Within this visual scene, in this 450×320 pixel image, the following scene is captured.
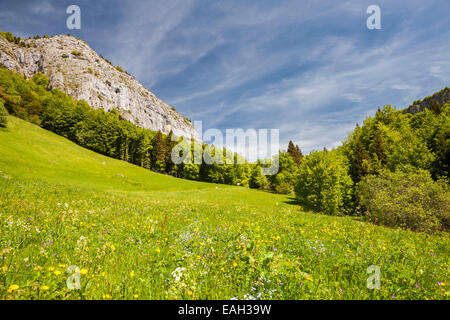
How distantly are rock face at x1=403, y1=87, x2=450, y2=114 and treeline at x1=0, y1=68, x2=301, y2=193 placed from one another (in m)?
49.1

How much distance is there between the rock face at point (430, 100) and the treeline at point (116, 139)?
161 feet

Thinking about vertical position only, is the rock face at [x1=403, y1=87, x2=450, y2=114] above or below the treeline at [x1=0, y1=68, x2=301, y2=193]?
above

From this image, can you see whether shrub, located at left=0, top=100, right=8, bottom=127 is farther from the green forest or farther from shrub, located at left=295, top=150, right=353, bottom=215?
shrub, located at left=295, top=150, right=353, bottom=215

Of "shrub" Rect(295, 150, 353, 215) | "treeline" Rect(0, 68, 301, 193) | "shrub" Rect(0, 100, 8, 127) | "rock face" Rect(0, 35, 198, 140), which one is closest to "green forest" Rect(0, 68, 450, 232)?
"shrub" Rect(0, 100, 8, 127)

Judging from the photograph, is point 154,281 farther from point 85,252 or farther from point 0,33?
point 0,33

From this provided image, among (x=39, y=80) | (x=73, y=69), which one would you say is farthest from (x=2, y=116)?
(x=73, y=69)

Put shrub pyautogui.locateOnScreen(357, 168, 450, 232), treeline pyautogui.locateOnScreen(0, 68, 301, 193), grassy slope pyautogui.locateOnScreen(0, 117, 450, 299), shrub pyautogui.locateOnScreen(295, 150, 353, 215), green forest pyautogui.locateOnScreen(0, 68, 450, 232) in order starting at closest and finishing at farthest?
grassy slope pyautogui.locateOnScreen(0, 117, 450, 299) < shrub pyautogui.locateOnScreen(357, 168, 450, 232) < green forest pyautogui.locateOnScreen(0, 68, 450, 232) < shrub pyautogui.locateOnScreen(295, 150, 353, 215) < treeline pyautogui.locateOnScreen(0, 68, 301, 193)

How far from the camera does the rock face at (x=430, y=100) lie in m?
64.4

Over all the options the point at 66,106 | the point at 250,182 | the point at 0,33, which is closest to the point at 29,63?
the point at 0,33

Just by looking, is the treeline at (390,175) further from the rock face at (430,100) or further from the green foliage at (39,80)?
→ the green foliage at (39,80)

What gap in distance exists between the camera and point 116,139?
84.7 m

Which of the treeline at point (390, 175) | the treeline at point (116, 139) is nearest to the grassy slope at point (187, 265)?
the treeline at point (390, 175)

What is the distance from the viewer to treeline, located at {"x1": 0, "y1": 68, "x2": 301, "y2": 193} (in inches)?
2767

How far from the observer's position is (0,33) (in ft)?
497
